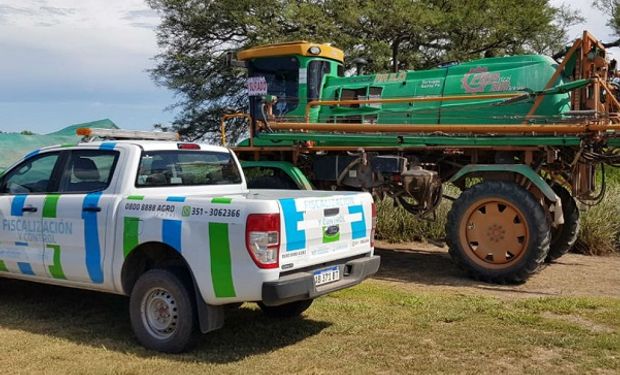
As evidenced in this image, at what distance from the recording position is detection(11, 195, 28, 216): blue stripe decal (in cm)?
642

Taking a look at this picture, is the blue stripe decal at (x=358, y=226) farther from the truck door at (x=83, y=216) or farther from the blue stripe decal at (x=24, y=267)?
the blue stripe decal at (x=24, y=267)

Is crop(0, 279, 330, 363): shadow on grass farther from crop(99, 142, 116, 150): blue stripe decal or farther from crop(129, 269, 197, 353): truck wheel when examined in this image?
crop(99, 142, 116, 150): blue stripe decal

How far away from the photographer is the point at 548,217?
841cm

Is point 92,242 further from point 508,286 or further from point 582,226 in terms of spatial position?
point 582,226

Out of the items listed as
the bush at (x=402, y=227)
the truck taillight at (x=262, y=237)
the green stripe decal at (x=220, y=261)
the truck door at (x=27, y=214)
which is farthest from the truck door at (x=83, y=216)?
the bush at (x=402, y=227)

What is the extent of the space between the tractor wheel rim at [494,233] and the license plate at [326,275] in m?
3.40

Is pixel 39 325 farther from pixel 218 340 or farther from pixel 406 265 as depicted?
pixel 406 265

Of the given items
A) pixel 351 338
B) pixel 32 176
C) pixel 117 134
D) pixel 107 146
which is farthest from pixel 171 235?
pixel 117 134

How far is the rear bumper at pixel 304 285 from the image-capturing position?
494 cm

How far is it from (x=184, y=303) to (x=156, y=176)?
1394mm

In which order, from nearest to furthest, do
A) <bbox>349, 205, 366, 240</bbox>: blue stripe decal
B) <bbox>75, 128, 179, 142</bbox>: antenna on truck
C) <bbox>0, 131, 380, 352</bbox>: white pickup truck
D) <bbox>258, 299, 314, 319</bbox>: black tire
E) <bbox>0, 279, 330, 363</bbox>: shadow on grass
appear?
<bbox>0, 131, 380, 352</bbox>: white pickup truck
<bbox>0, 279, 330, 363</bbox>: shadow on grass
<bbox>349, 205, 366, 240</bbox>: blue stripe decal
<bbox>258, 299, 314, 319</bbox>: black tire
<bbox>75, 128, 179, 142</bbox>: antenna on truck

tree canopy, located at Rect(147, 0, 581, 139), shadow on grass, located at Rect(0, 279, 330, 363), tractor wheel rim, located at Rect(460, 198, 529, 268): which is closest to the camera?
shadow on grass, located at Rect(0, 279, 330, 363)

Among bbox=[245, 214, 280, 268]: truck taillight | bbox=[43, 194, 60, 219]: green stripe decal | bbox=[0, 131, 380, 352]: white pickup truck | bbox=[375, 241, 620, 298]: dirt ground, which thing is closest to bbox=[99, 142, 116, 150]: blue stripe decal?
bbox=[0, 131, 380, 352]: white pickup truck

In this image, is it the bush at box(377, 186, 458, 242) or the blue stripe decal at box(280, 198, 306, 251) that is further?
the bush at box(377, 186, 458, 242)
